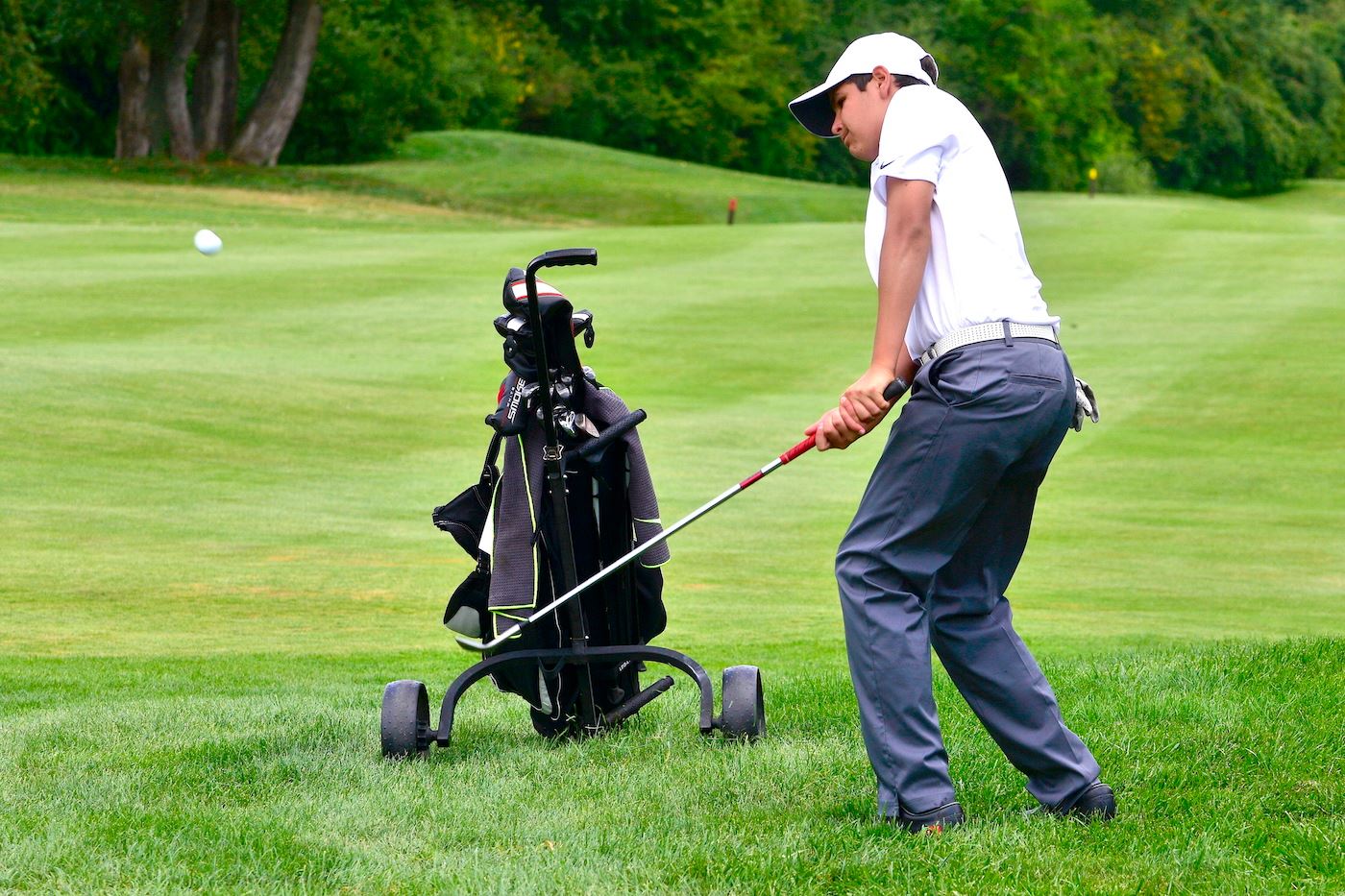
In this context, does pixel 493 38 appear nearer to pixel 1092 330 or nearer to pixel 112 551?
pixel 1092 330

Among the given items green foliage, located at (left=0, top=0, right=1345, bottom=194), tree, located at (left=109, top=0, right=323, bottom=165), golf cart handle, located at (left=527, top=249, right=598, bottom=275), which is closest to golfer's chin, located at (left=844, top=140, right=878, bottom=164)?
golf cart handle, located at (left=527, top=249, right=598, bottom=275)

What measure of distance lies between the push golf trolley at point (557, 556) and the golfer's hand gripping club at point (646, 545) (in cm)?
2

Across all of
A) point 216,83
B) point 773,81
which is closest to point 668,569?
point 216,83

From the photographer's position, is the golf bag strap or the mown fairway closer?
the mown fairway

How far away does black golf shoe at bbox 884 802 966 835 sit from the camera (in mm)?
3775

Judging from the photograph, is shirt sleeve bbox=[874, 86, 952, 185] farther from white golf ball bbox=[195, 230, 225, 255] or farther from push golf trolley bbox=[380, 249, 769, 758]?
white golf ball bbox=[195, 230, 225, 255]

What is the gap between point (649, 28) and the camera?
71562mm

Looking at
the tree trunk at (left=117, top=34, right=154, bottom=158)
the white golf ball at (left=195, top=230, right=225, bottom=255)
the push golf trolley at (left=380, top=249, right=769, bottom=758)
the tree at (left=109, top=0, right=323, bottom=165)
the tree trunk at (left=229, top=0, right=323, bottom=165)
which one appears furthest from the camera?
the tree trunk at (left=117, top=34, right=154, bottom=158)

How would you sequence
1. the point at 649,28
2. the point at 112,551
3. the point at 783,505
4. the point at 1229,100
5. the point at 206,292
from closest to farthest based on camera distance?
the point at 112,551 < the point at 783,505 < the point at 206,292 < the point at 649,28 < the point at 1229,100

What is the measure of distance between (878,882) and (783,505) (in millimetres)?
10221

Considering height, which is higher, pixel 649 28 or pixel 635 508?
pixel 649 28

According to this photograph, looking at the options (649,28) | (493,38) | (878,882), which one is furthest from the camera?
(649,28)

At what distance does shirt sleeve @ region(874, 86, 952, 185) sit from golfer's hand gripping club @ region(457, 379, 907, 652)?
49 centimetres

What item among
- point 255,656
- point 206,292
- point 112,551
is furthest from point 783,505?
point 206,292
